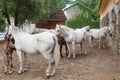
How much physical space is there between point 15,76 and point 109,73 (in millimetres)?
2859

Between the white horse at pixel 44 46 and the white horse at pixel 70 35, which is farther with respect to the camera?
the white horse at pixel 70 35

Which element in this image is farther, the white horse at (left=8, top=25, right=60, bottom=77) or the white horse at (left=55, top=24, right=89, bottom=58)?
the white horse at (left=55, top=24, right=89, bottom=58)

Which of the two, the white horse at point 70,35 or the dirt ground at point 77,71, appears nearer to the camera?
the dirt ground at point 77,71

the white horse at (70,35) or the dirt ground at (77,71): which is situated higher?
the white horse at (70,35)

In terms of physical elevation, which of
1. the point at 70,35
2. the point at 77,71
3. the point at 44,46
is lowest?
the point at 77,71

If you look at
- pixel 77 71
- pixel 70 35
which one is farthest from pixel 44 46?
pixel 70 35

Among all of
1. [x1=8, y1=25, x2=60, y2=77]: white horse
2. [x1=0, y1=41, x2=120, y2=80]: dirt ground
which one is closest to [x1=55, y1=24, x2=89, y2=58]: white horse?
[x1=0, y1=41, x2=120, y2=80]: dirt ground

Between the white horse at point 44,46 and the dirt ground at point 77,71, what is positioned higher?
the white horse at point 44,46

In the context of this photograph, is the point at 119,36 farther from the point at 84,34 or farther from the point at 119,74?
the point at 119,74

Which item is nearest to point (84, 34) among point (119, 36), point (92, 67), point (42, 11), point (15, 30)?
point (119, 36)

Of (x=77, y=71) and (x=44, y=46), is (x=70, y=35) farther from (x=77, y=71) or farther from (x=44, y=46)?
(x=44, y=46)

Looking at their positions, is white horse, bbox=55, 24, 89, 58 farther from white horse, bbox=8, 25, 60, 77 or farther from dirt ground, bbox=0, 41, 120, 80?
white horse, bbox=8, 25, 60, 77

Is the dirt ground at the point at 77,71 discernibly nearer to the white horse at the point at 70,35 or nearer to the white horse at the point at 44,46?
the white horse at the point at 44,46

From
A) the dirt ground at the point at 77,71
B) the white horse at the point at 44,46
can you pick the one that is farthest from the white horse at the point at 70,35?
the white horse at the point at 44,46
